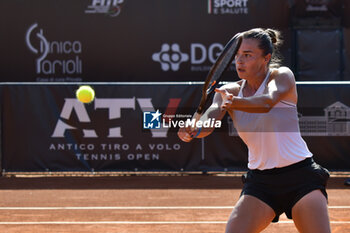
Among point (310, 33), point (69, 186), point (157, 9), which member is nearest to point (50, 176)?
point (69, 186)

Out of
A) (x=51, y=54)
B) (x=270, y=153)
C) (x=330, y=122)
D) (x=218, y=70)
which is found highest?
(x=218, y=70)

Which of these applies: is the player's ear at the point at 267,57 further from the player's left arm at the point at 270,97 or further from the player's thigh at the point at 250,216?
the player's thigh at the point at 250,216

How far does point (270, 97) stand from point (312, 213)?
0.69m

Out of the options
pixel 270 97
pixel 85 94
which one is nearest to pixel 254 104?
pixel 270 97

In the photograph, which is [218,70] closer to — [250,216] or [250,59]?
[250,59]

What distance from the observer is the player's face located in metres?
3.31

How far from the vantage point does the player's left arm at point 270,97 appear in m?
3.01

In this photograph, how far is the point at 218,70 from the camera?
3506 mm

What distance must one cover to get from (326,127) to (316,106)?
436 millimetres

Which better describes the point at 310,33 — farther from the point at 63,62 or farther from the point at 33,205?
the point at 33,205

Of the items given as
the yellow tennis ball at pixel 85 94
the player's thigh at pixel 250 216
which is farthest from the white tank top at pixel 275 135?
the yellow tennis ball at pixel 85 94

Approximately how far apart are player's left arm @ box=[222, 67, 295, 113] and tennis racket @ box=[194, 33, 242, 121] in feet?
0.94

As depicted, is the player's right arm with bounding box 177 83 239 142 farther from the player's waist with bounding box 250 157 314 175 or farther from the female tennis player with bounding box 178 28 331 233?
the player's waist with bounding box 250 157 314 175

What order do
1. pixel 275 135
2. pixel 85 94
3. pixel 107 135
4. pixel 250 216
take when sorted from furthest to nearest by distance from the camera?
pixel 107 135
pixel 85 94
pixel 275 135
pixel 250 216
